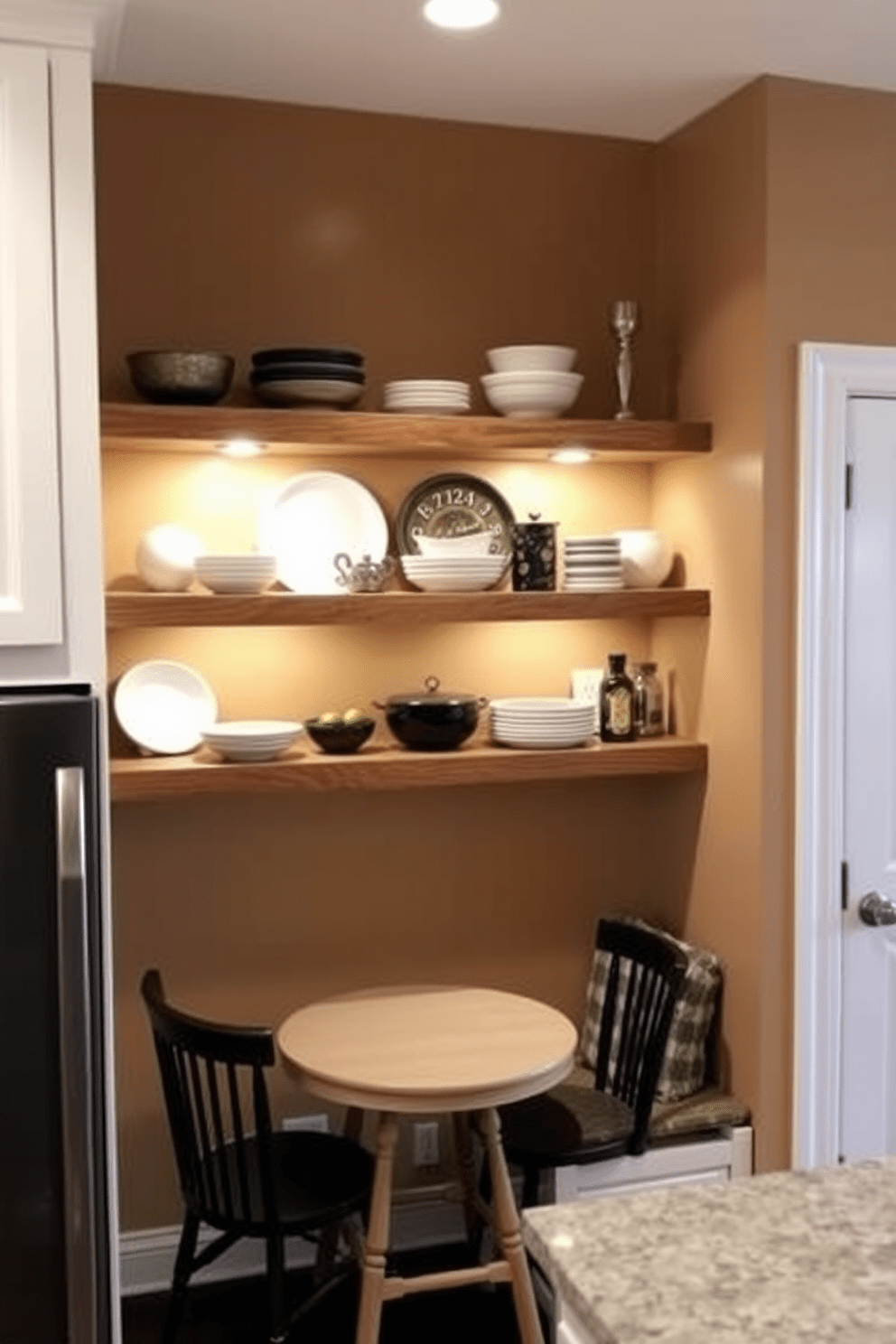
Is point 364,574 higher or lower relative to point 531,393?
lower

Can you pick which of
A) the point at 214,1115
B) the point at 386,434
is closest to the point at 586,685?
the point at 386,434

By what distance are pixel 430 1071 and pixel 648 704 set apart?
1.08 meters

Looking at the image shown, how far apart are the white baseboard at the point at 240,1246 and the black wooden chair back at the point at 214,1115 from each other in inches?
14.2

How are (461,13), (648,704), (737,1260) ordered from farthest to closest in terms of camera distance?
(648,704) → (461,13) → (737,1260)

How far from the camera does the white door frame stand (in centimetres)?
284

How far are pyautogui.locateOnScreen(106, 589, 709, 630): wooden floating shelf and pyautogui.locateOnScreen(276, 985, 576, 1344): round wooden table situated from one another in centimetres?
83

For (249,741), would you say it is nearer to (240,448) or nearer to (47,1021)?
(240,448)

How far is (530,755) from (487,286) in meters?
1.11

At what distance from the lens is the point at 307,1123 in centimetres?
311

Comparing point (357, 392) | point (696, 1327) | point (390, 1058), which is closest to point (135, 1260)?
point (390, 1058)

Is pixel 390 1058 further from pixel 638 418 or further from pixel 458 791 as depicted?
pixel 638 418

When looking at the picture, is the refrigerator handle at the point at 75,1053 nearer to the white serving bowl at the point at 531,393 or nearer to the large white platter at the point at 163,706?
the large white platter at the point at 163,706

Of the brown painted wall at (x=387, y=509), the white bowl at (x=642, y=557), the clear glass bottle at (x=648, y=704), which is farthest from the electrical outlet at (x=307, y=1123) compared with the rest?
the white bowl at (x=642, y=557)

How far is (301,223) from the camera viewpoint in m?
3.03
